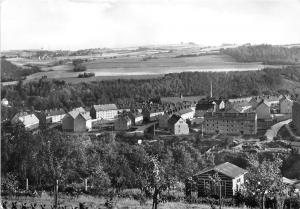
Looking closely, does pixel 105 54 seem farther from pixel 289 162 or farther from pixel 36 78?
pixel 289 162

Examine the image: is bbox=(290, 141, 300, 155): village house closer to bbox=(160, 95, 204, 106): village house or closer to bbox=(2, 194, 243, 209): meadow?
bbox=(160, 95, 204, 106): village house

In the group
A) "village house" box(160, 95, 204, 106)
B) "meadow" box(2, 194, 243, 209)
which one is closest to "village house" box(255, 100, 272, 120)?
"village house" box(160, 95, 204, 106)

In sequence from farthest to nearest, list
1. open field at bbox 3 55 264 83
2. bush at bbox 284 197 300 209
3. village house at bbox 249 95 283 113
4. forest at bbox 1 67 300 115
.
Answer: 1. open field at bbox 3 55 264 83
2. forest at bbox 1 67 300 115
3. village house at bbox 249 95 283 113
4. bush at bbox 284 197 300 209

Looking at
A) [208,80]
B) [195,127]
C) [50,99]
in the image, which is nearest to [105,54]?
[50,99]

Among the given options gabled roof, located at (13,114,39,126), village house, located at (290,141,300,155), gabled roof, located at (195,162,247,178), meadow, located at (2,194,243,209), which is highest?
meadow, located at (2,194,243,209)

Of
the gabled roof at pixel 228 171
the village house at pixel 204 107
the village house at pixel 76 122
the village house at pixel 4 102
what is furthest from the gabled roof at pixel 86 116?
the gabled roof at pixel 228 171

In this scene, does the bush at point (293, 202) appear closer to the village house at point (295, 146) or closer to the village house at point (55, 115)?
the village house at point (295, 146)
